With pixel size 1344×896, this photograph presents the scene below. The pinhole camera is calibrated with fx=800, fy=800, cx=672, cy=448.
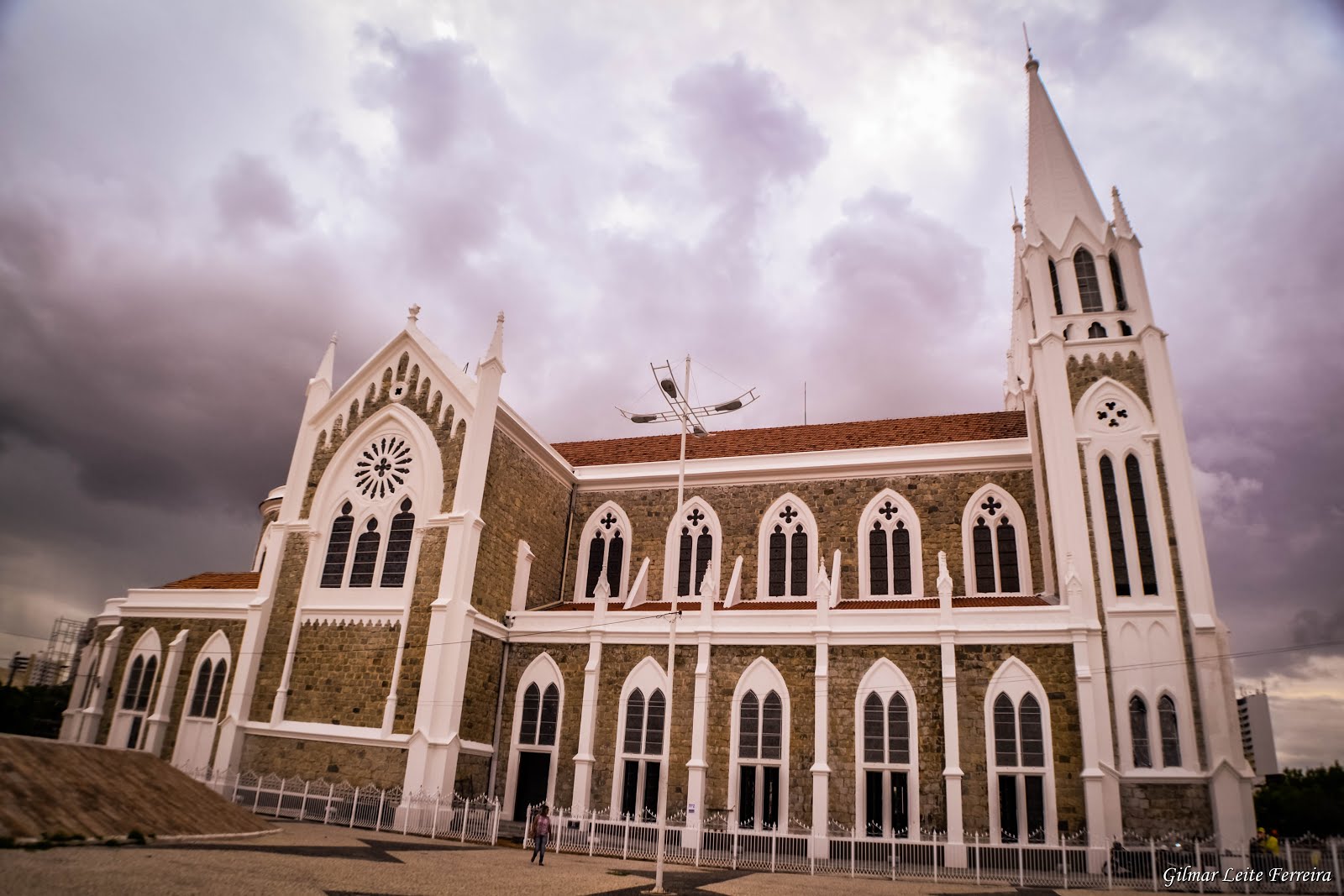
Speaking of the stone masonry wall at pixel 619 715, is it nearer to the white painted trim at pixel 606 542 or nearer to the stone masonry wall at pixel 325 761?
the white painted trim at pixel 606 542

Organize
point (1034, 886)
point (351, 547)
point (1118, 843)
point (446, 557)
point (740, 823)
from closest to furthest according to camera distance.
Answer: point (1034, 886)
point (1118, 843)
point (740, 823)
point (446, 557)
point (351, 547)

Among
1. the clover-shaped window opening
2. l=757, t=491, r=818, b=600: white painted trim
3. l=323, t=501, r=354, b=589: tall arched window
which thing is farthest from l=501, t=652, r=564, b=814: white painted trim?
the clover-shaped window opening

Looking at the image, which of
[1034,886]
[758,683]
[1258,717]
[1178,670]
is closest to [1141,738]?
[1178,670]

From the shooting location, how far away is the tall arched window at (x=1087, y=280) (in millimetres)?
27203

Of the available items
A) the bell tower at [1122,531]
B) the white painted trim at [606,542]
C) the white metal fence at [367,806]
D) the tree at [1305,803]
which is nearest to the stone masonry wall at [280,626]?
the white metal fence at [367,806]

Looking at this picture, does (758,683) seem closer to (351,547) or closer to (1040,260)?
(351,547)

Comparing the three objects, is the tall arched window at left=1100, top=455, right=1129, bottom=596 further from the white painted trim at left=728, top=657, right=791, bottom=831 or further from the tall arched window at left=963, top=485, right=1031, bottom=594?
the white painted trim at left=728, top=657, right=791, bottom=831

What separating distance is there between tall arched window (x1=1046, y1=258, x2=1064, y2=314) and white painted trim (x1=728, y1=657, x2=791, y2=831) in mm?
15674

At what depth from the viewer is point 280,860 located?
518 inches

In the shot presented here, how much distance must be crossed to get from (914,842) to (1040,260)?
19594 mm

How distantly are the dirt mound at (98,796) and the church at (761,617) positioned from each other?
Answer: 6758 millimetres

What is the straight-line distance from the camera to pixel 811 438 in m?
31.9

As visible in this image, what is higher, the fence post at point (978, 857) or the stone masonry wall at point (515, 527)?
the stone masonry wall at point (515, 527)

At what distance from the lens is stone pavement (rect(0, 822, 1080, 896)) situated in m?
10.1
